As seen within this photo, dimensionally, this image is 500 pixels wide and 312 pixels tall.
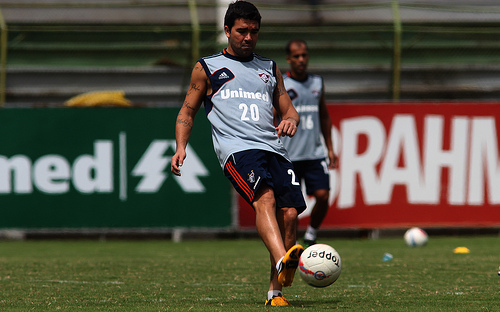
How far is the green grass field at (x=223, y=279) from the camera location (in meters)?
5.39

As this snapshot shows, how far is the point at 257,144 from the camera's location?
17.5 feet

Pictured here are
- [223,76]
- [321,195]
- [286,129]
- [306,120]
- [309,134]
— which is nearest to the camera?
[286,129]

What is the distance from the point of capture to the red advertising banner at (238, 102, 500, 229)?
12.0 meters

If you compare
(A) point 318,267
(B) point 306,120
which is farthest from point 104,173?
(A) point 318,267

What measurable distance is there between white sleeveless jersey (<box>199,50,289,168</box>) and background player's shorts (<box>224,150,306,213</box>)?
5 cm

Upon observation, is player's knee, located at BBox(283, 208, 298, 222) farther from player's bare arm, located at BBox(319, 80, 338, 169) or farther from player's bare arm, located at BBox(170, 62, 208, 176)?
player's bare arm, located at BBox(319, 80, 338, 169)

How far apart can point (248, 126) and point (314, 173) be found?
4050mm

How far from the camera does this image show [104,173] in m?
11.8

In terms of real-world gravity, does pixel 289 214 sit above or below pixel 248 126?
below

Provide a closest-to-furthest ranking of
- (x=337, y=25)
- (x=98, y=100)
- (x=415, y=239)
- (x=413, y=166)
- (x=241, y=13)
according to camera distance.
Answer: (x=241, y=13)
(x=415, y=239)
(x=413, y=166)
(x=98, y=100)
(x=337, y=25)

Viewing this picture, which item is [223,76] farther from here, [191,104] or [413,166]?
[413,166]

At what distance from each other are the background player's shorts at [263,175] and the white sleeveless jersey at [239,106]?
53mm

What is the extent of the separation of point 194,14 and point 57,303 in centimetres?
843

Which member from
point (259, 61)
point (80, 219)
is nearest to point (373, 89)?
point (80, 219)
